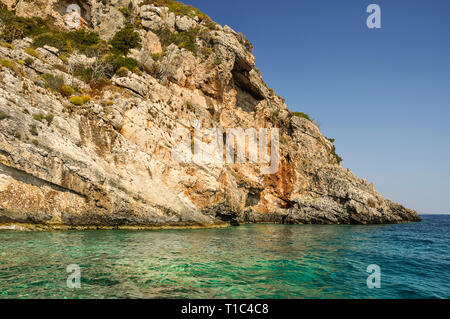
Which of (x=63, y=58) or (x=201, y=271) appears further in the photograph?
(x=63, y=58)

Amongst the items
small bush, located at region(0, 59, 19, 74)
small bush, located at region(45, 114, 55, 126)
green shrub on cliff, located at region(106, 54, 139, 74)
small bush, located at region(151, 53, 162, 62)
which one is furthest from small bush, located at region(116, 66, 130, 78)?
small bush, located at region(45, 114, 55, 126)

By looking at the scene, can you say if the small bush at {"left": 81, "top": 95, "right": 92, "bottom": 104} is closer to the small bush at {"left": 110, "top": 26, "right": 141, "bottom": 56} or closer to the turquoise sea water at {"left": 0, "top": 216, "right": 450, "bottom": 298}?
the small bush at {"left": 110, "top": 26, "right": 141, "bottom": 56}

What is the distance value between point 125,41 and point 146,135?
18.7 metres

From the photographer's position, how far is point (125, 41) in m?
35.4

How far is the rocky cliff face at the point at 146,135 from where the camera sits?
744 inches

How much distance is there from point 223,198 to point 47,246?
61.1 feet

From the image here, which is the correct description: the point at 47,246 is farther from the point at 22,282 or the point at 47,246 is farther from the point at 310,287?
the point at 310,287

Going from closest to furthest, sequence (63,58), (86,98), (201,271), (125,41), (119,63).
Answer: (201,271) < (86,98) < (63,58) < (119,63) < (125,41)

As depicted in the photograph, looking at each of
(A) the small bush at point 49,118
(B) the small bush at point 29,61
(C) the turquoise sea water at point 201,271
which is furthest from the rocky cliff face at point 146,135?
(C) the turquoise sea water at point 201,271

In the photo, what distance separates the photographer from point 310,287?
8375 millimetres

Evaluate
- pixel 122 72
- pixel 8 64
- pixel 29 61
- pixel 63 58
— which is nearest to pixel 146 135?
pixel 122 72

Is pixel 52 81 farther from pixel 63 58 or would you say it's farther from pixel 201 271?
pixel 201 271

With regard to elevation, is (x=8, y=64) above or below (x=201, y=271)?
above

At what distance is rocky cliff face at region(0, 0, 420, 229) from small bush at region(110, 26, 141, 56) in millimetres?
652
